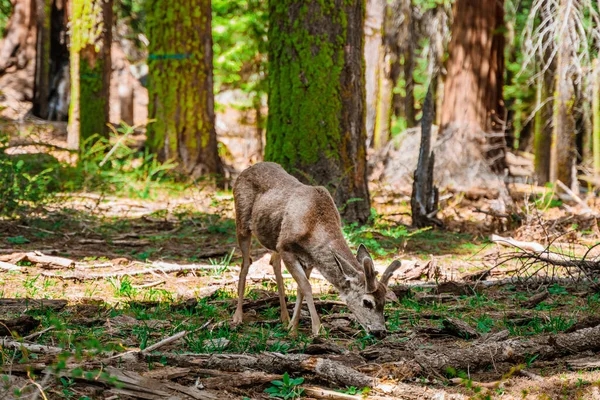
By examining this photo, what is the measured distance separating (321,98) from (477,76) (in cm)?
537

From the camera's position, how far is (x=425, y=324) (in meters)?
5.88

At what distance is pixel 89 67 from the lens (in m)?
15.2

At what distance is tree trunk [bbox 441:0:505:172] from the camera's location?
14094 millimetres

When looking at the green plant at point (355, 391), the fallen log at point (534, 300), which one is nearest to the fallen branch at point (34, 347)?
the green plant at point (355, 391)

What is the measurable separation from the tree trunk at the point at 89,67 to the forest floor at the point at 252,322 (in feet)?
17.6

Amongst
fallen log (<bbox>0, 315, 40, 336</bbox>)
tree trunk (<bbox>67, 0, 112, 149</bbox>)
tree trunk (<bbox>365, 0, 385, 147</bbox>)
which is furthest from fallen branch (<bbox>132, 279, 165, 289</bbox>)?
tree trunk (<bbox>365, 0, 385, 147</bbox>)

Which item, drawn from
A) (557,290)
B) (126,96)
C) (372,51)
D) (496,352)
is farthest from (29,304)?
(126,96)

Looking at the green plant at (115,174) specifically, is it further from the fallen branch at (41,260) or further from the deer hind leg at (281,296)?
the deer hind leg at (281,296)

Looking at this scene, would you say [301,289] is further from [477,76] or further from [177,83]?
[477,76]

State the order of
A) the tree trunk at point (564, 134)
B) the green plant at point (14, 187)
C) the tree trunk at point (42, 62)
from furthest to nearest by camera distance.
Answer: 1. the tree trunk at point (42, 62)
2. the tree trunk at point (564, 134)
3. the green plant at point (14, 187)

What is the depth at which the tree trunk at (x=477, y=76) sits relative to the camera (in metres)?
14.1

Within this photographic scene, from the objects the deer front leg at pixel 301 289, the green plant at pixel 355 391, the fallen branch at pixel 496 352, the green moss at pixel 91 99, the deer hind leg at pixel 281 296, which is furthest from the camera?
the green moss at pixel 91 99

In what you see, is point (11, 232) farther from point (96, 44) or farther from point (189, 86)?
point (96, 44)

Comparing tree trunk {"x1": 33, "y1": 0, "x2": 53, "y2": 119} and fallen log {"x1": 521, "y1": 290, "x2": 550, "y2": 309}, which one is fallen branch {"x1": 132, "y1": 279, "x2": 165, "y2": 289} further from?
tree trunk {"x1": 33, "y1": 0, "x2": 53, "y2": 119}
